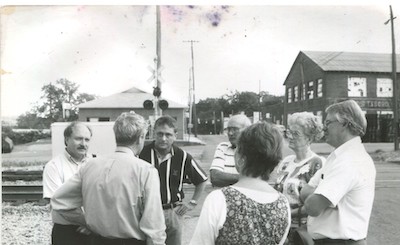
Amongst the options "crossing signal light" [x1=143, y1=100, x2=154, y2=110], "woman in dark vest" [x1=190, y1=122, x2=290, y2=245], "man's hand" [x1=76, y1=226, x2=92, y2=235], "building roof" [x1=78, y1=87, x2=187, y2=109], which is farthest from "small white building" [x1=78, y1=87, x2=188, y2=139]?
"woman in dark vest" [x1=190, y1=122, x2=290, y2=245]

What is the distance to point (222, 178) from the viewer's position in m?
2.67

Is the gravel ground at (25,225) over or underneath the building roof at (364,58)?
underneath

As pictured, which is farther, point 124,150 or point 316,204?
point 124,150

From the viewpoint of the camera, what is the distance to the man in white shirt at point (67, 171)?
7.18ft

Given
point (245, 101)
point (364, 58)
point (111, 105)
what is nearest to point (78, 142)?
point (364, 58)

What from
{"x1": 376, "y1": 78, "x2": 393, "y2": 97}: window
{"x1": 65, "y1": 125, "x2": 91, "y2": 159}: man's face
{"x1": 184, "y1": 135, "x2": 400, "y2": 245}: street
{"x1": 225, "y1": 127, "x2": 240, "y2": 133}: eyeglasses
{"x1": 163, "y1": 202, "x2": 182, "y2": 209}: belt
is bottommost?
{"x1": 184, "y1": 135, "x2": 400, "y2": 245}: street

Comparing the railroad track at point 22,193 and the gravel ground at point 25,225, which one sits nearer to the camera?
the gravel ground at point 25,225

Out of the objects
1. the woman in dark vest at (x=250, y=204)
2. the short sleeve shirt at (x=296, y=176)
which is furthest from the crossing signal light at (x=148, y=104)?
the woman in dark vest at (x=250, y=204)

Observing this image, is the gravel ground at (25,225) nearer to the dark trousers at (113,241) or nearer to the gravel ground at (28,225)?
the gravel ground at (28,225)

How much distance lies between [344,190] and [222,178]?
1152 mm

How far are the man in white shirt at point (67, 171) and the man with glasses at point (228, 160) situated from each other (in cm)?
94

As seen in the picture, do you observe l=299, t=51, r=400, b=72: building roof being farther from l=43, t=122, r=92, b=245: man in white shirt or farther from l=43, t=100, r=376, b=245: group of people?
l=43, t=122, r=92, b=245: man in white shirt

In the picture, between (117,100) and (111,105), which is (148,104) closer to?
(111,105)

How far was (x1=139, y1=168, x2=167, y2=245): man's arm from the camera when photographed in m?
1.77
